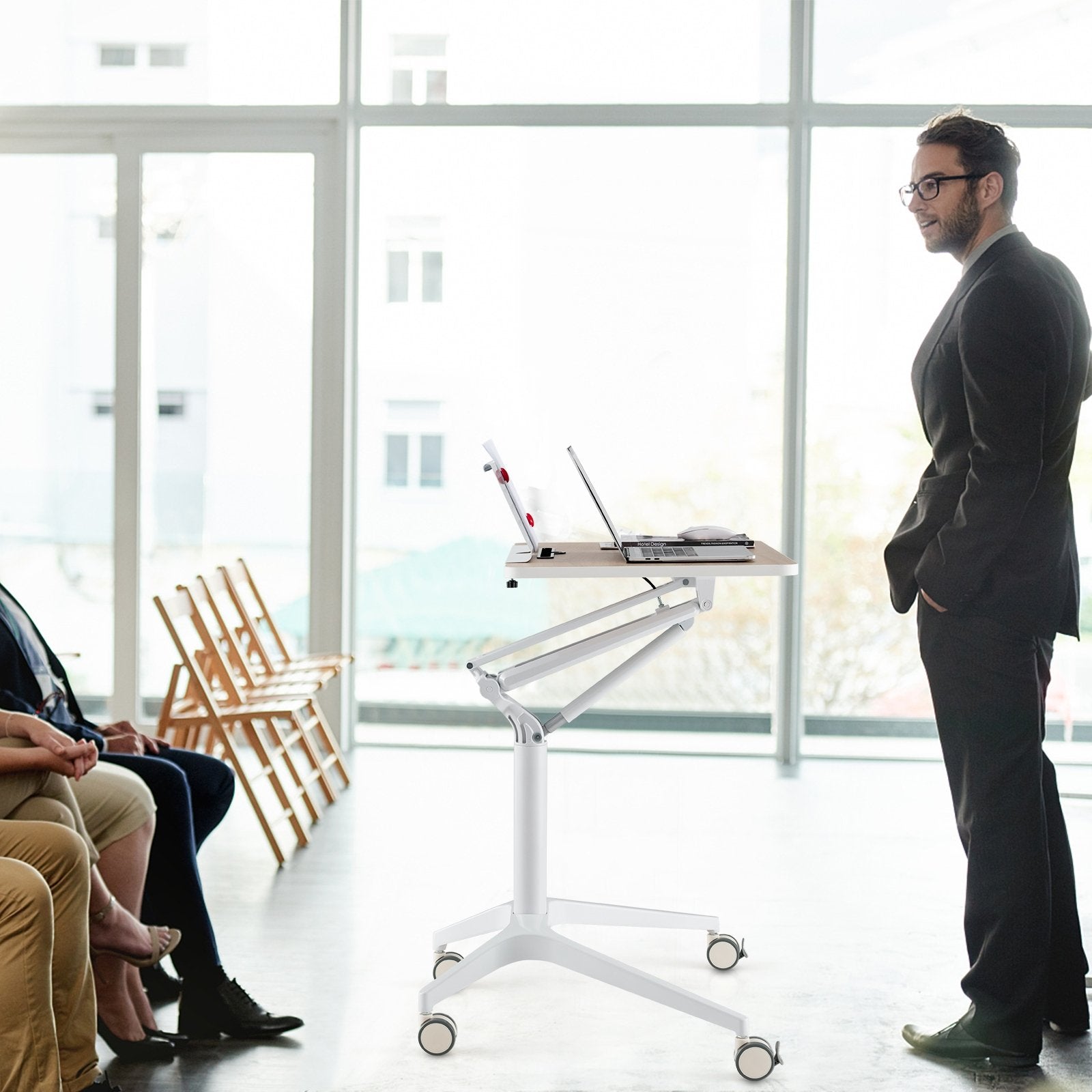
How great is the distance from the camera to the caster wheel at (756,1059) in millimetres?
2582

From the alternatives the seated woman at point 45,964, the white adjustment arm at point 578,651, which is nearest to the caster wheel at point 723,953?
the white adjustment arm at point 578,651

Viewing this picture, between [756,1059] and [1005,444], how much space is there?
133cm

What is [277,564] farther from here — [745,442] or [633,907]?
[633,907]

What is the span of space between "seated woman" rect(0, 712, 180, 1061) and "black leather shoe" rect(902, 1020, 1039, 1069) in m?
1.59

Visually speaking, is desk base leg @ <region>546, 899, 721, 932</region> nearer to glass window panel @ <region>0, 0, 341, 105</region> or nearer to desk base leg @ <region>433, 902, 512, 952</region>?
desk base leg @ <region>433, 902, 512, 952</region>

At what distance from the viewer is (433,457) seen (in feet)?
18.3

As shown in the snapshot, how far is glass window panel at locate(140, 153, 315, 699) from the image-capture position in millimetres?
5461

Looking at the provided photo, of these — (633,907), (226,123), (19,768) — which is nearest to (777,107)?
(226,123)

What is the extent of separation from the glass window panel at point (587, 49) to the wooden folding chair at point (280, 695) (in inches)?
93.3

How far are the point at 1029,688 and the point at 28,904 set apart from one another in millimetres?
1949

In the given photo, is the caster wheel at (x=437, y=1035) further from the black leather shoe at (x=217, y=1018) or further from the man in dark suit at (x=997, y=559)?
the man in dark suit at (x=997, y=559)

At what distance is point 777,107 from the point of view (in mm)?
5289

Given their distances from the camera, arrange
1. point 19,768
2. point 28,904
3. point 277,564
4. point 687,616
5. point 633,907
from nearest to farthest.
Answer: point 28,904
point 19,768
point 687,616
point 633,907
point 277,564

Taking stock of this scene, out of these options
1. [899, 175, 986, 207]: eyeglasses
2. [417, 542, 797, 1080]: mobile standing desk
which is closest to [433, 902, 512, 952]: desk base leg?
[417, 542, 797, 1080]: mobile standing desk
